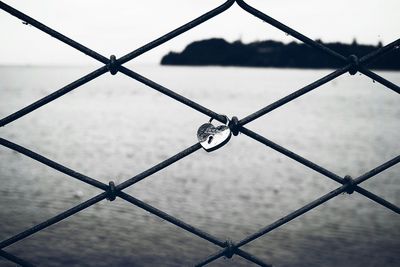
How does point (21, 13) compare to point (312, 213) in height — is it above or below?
below

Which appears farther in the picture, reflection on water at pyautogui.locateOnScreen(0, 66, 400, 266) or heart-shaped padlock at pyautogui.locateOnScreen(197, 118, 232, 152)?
reflection on water at pyautogui.locateOnScreen(0, 66, 400, 266)

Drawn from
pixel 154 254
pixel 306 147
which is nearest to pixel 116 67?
pixel 154 254

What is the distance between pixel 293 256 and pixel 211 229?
2.08 meters

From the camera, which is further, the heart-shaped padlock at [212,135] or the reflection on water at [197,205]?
the reflection on water at [197,205]

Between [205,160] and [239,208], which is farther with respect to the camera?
[205,160]

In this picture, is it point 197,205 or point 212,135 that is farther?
point 197,205

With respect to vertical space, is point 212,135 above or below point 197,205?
below

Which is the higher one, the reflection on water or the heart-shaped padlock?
the reflection on water

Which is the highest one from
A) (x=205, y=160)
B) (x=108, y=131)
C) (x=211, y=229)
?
(x=108, y=131)

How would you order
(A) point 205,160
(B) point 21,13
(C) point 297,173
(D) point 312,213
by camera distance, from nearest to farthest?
(B) point 21,13
(D) point 312,213
(C) point 297,173
(A) point 205,160

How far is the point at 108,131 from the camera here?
26391mm

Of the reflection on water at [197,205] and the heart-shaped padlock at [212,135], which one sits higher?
the reflection on water at [197,205]

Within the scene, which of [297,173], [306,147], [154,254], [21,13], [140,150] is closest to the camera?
[21,13]

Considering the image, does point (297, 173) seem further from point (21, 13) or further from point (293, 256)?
point (21, 13)
